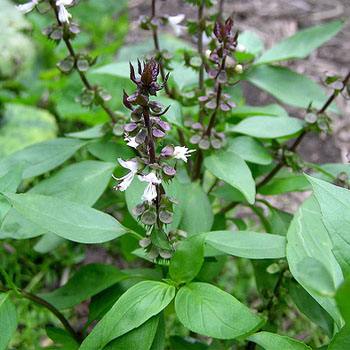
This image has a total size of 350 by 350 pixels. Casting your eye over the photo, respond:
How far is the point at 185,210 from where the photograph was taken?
147 cm

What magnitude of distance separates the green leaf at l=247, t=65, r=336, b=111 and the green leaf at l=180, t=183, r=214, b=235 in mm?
453

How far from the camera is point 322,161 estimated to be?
2.76m

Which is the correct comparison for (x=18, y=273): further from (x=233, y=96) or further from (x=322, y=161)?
(x=322, y=161)

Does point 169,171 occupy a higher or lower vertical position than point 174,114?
higher

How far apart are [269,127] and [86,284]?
61 cm

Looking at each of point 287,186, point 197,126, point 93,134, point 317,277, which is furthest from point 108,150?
point 317,277

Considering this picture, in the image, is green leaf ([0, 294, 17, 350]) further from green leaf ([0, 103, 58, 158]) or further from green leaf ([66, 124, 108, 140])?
green leaf ([0, 103, 58, 158])

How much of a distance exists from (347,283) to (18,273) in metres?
1.58

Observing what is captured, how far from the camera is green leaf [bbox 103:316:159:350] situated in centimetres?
112

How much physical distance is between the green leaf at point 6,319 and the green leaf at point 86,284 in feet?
0.72

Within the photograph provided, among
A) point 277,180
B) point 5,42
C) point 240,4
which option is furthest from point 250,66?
point 240,4

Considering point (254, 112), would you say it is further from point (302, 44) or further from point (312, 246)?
point (312, 246)

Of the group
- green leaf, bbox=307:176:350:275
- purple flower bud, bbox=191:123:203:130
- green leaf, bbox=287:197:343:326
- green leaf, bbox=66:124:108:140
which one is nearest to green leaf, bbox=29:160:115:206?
A: green leaf, bbox=66:124:108:140

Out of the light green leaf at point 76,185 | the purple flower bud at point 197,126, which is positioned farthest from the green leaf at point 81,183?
the purple flower bud at point 197,126
